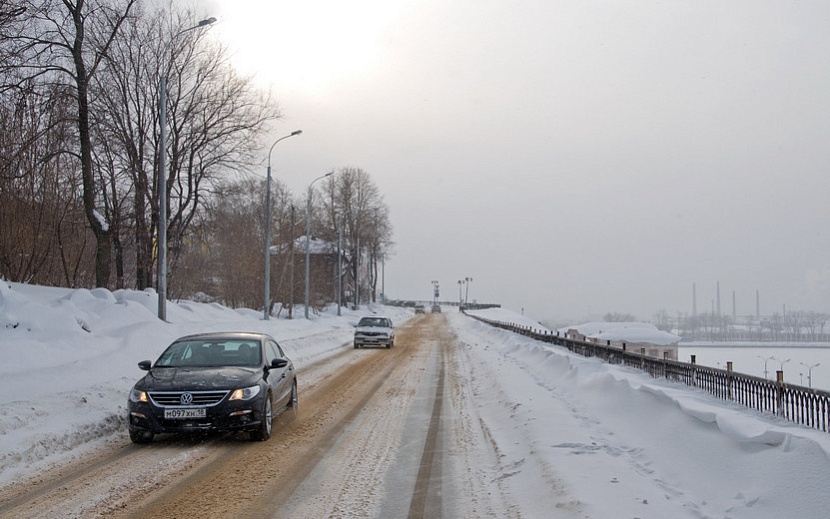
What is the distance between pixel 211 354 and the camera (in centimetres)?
1020

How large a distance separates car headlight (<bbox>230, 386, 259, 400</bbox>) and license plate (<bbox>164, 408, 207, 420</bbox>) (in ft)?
1.46

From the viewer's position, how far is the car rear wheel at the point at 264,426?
9.05m

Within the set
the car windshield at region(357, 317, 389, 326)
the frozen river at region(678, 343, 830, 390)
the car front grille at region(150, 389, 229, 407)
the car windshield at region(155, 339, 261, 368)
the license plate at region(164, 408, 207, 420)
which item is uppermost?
the car windshield at region(155, 339, 261, 368)

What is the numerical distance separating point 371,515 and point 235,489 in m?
1.60

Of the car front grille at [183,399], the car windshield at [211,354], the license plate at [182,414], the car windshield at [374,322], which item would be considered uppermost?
the car windshield at [211,354]

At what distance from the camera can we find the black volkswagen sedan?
28.1 ft

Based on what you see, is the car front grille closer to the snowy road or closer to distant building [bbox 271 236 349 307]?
the snowy road

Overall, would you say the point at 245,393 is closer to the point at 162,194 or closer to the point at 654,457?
the point at 654,457

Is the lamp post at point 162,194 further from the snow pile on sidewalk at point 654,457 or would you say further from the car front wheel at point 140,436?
the snow pile on sidewalk at point 654,457

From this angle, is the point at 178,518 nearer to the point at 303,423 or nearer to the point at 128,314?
the point at 303,423

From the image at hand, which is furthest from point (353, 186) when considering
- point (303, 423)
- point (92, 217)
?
point (303, 423)

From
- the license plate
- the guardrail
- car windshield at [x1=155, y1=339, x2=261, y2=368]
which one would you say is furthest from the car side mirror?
the guardrail

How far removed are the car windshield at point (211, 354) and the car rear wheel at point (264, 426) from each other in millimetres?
933

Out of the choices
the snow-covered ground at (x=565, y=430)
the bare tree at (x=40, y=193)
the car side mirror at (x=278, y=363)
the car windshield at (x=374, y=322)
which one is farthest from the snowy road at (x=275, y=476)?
the car windshield at (x=374, y=322)
